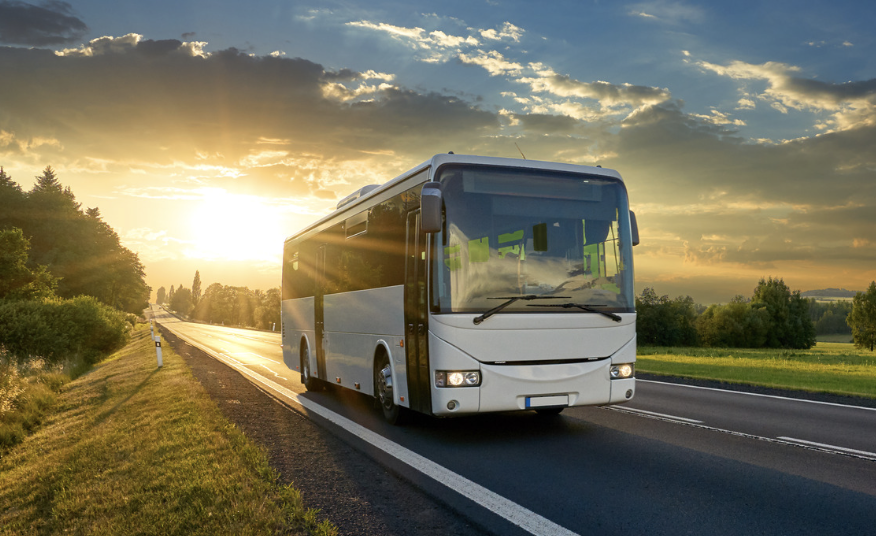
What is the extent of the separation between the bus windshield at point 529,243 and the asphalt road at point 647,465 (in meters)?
1.65

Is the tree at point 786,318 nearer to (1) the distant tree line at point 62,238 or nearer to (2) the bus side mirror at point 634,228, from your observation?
(1) the distant tree line at point 62,238

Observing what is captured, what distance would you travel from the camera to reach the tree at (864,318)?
8788 centimetres

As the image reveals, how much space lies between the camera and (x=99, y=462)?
7625mm

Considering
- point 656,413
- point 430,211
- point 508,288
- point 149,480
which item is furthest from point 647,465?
point 149,480

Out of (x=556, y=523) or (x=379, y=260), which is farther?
(x=379, y=260)

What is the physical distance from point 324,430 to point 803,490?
5778 mm

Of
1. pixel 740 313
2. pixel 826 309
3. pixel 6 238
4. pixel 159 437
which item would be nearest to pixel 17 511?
pixel 159 437

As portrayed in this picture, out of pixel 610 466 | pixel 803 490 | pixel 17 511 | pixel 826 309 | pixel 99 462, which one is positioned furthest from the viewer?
pixel 826 309

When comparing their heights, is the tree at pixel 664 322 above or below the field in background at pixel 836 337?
above

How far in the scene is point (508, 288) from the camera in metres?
7.21

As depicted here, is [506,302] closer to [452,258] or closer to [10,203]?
[452,258]

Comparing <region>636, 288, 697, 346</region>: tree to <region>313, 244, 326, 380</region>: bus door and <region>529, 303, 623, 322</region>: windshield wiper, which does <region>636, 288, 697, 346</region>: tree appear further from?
<region>529, 303, 623, 322</region>: windshield wiper

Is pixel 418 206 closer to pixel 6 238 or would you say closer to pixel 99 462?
pixel 99 462

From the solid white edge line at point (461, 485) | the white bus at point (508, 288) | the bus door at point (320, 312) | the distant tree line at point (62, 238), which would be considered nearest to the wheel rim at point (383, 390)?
the white bus at point (508, 288)
